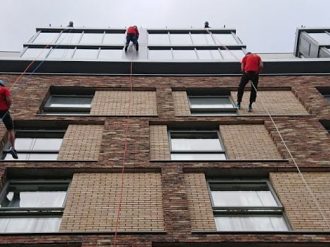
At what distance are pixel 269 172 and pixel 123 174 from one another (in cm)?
365

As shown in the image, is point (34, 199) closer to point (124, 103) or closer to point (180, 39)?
point (124, 103)

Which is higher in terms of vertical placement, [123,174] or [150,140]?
[150,140]

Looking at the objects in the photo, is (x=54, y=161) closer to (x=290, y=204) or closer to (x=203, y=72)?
(x=290, y=204)

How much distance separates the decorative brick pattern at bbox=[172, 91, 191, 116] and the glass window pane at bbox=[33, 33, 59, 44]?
7.76m

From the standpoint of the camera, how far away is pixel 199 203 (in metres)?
12.0

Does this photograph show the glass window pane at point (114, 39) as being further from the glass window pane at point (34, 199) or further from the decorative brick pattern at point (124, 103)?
the glass window pane at point (34, 199)

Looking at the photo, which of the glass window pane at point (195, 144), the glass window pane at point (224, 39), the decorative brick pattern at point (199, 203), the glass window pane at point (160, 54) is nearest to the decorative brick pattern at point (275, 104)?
the glass window pane at point (195, 144)

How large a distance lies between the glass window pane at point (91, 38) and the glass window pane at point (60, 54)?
4.12ft

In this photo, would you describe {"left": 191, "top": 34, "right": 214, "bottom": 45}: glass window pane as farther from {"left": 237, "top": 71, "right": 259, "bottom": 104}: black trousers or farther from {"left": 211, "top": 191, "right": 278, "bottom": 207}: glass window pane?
{"left": 211, "top": 191, "right": 278, "bottom": 207}: glass window pane

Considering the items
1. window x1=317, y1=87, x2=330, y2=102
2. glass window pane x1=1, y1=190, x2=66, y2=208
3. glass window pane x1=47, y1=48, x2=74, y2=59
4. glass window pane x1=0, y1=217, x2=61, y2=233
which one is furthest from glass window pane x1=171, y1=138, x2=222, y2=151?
glass window pane x1=47, y1=48, x2=74, y2=59

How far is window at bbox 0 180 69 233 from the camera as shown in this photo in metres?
11.4

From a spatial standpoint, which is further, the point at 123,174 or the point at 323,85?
the point at 323,85

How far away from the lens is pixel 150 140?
48.8ft

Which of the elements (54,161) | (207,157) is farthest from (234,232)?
(54,161)
